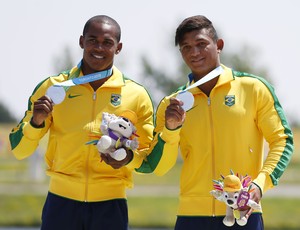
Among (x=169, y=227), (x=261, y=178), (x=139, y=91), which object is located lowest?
(x=169, y=227)

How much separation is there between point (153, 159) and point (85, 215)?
1.90ft

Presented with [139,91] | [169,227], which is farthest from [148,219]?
[139,91]

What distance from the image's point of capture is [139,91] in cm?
538

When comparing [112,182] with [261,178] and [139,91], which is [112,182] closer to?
[139,91]

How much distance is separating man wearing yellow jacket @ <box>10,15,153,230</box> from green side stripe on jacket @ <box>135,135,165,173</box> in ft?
0.45

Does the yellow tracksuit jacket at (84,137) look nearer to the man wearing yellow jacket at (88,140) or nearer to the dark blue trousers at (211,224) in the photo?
the man wearing yellow jacket at (88,140)

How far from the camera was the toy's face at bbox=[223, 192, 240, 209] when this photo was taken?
457 cm

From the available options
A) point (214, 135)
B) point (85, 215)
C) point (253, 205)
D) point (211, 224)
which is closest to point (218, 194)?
point (253, 205)

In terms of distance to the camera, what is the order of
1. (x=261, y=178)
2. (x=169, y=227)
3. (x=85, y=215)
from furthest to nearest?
(x=169, y=227) → (x=85, y=215) → (x=261, y=178)

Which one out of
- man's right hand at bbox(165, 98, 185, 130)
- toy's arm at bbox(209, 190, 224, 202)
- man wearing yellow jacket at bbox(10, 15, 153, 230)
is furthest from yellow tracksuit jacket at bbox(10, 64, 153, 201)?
toy's arm at bbox(209, 190, 224, 202)

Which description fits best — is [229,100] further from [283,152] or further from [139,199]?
[139,199]

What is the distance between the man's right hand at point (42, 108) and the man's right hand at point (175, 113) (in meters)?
0.69

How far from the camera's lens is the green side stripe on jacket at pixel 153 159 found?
16.1 feet

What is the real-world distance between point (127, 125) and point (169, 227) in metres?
8.88
